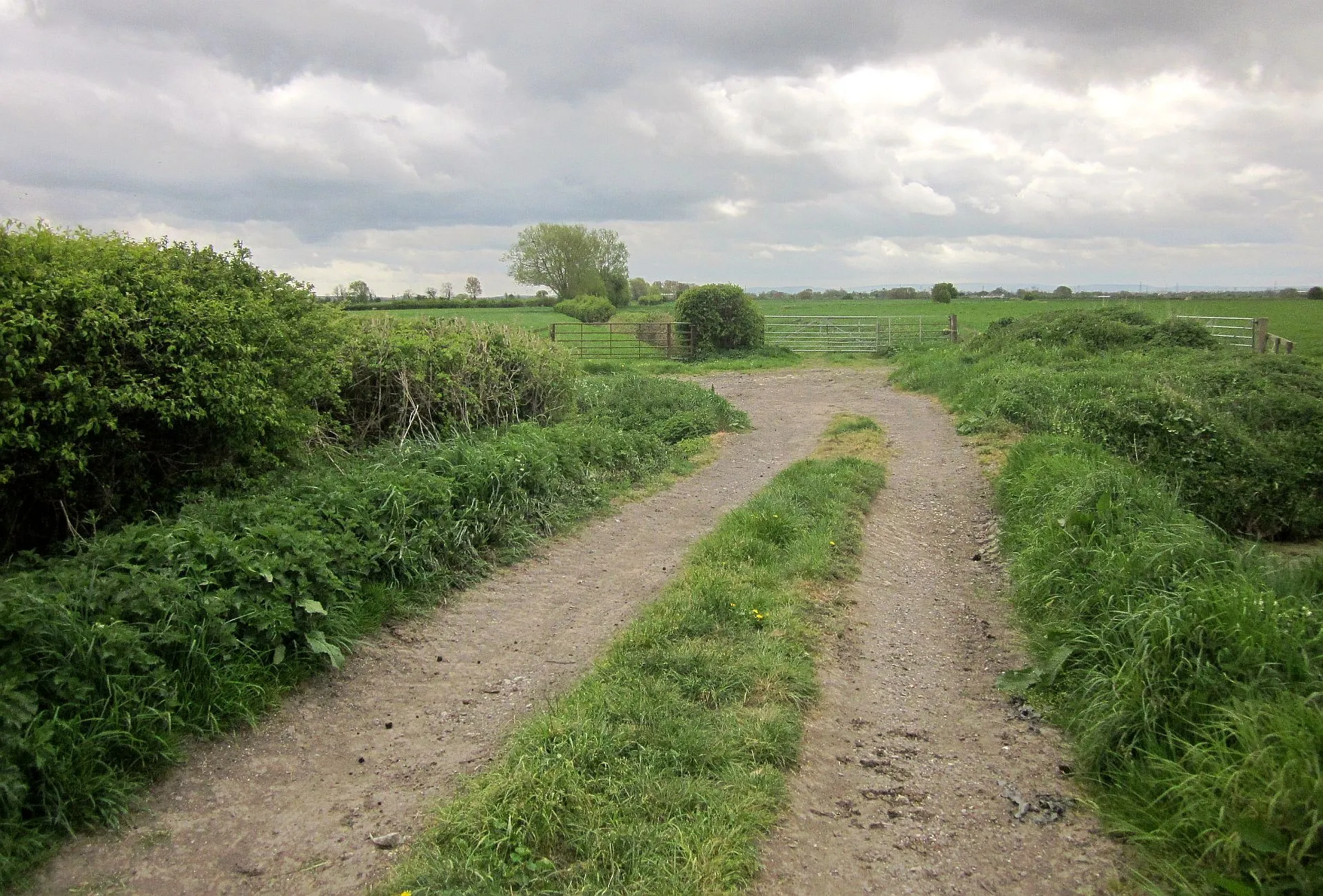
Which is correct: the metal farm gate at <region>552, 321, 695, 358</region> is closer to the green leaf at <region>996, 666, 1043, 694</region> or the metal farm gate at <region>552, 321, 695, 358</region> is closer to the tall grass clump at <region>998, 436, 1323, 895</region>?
the tall grass clump at <region>998, 436, 1323, 895</region>

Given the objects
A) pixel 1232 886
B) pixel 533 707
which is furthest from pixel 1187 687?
pixel 533 707

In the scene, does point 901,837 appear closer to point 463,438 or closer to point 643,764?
point 643,764

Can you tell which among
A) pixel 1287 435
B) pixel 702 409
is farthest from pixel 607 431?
pixel 1287 435

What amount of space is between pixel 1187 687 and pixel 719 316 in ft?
86.9

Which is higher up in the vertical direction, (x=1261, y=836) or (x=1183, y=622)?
(x=1183, y=622)

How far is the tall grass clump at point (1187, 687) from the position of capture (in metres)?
3.19

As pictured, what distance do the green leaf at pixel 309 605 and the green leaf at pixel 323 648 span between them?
14 centimetres

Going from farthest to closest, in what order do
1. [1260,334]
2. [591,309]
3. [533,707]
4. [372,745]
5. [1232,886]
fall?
[591,309], [1260,334], [533,707], [372,745], [1232,886]

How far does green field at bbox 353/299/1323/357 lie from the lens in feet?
88.8

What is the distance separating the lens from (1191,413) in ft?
36.5

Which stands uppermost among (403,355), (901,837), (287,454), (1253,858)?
(403,355)

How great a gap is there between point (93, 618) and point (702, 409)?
11015 mm

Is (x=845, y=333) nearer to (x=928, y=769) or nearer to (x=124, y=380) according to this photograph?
(x=124, y=380)

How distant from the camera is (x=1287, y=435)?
36.8ft
